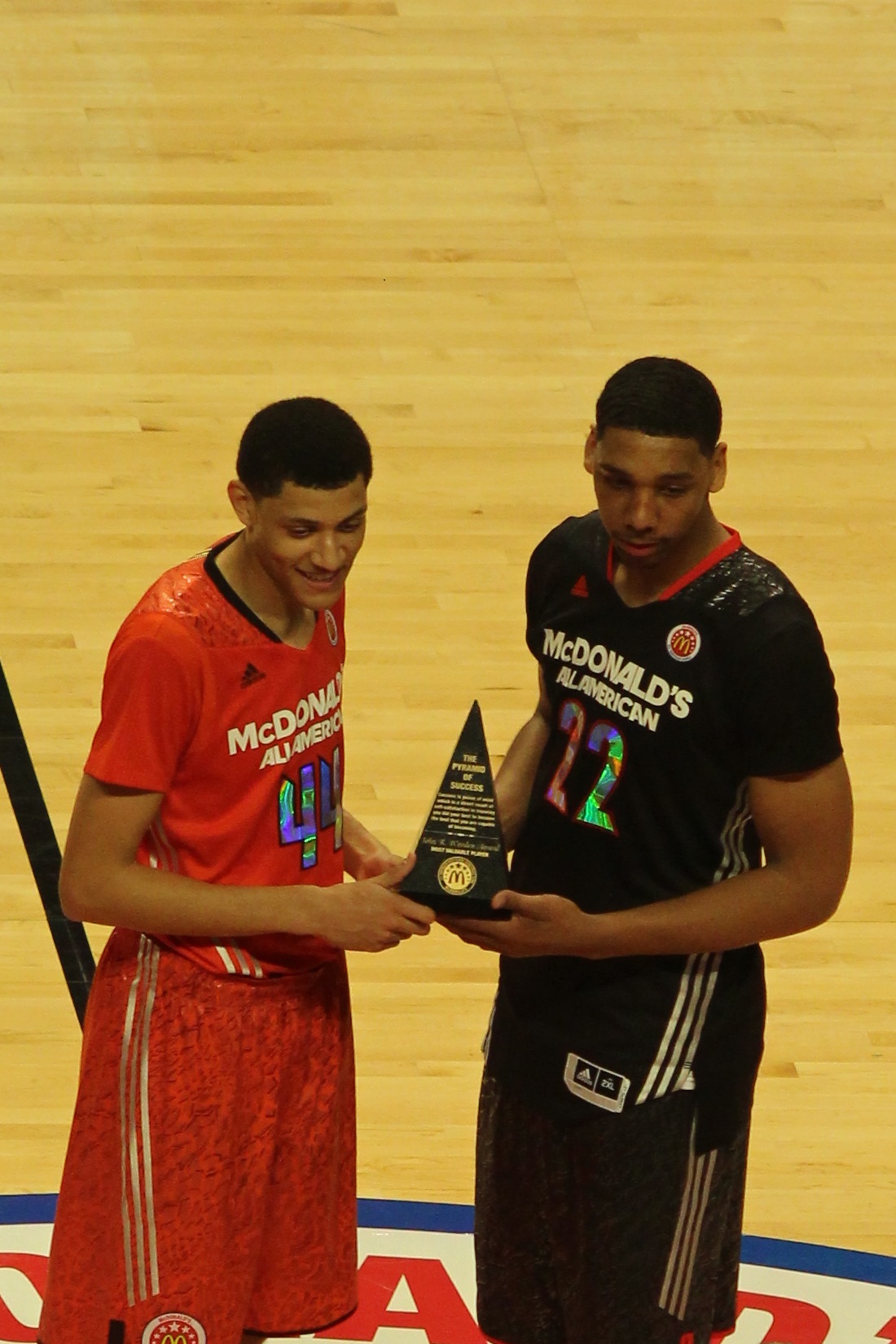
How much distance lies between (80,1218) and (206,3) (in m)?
7.43

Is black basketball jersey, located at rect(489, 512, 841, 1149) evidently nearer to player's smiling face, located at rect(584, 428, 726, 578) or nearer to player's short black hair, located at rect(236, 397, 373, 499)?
player's smiling face, located at rect(584, 428, 726, 578)

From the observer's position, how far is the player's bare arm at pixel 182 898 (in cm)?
261

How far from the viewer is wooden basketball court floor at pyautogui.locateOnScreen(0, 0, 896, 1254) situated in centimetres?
448

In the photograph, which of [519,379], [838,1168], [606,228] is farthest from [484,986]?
[606,228]

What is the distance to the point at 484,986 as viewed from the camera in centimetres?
459

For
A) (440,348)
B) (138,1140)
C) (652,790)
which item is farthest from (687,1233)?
(440,348)

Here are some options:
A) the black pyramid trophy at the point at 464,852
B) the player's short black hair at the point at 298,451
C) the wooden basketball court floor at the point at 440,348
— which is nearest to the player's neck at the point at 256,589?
the player's short black hair at the point at 298,451

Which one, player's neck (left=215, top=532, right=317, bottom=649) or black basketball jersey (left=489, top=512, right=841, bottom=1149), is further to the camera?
player's neck (left=215, top=532, right=317, bottom=649)

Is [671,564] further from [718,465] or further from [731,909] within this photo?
[731,909]

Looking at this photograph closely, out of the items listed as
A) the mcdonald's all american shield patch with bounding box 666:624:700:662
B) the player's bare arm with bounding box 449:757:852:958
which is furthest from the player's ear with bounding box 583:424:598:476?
the player's bare arm with bounding box 449:757:852:958

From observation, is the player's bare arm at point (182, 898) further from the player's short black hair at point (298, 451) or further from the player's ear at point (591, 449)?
the player's ear at point (591, 449)

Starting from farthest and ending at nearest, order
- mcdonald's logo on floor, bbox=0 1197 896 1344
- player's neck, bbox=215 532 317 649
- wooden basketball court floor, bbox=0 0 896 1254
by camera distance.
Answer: wooden basketball court floor, bbox=0 0 896 1254 < mcdonald's logo on floor, bbox=0 1197 896 1344 < player's neck, bbox=215 532 317 649

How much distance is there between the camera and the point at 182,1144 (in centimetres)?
272

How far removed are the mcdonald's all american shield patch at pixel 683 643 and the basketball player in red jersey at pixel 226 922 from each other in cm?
43
